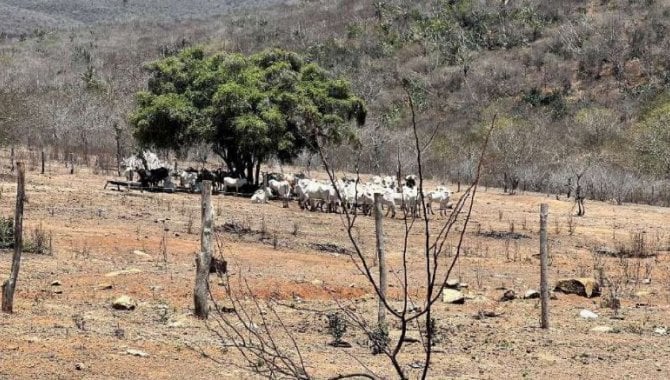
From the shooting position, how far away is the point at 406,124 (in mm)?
56062

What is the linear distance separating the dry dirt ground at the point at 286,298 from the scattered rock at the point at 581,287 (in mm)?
161

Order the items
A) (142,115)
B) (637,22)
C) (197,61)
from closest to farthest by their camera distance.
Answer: (142,115)
(197,61)
(637,22)

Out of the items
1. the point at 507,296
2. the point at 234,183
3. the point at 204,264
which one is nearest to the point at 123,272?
the point at 204,264

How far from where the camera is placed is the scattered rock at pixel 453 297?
13.2m

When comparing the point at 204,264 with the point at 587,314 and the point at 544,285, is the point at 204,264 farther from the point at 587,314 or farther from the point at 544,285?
the point at 587,314

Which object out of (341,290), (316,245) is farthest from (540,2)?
(341,290)

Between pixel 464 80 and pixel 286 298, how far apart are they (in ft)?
85.8

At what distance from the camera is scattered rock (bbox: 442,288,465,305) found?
13.2 m

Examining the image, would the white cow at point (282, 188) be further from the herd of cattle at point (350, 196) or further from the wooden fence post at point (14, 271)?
the wooden fence post at point (14, 271)

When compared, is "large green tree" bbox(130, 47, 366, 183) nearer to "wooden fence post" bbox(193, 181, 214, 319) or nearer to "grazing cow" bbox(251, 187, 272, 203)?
"grazing cow" bbox(251, 187, 272, 203)

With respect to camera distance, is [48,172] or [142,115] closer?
[142,115]

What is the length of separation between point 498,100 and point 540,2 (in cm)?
2149

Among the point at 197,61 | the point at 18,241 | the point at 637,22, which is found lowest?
the point at 18,241

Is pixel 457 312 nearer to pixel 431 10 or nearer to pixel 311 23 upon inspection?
pixel 431 10
